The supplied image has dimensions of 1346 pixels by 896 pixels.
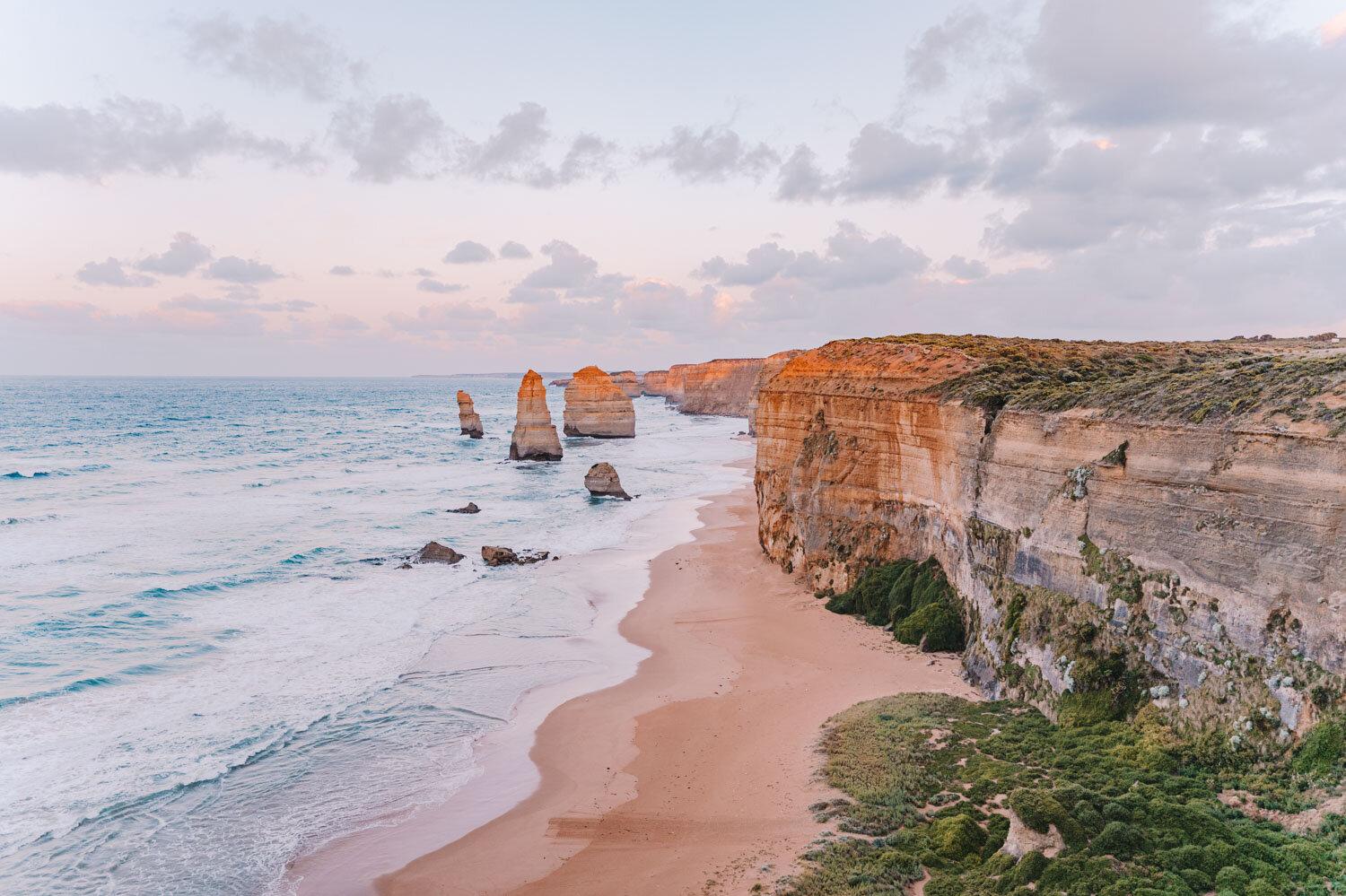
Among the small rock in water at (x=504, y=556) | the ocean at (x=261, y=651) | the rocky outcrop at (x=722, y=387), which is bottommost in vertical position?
the ocean at (x=261, y=651)

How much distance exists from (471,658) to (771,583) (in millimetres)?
11531

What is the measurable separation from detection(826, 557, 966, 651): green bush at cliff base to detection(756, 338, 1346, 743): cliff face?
23.9 inches

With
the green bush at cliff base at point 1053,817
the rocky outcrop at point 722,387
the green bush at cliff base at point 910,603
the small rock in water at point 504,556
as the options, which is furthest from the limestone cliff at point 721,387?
the green bush at cliff base at point 1053,817

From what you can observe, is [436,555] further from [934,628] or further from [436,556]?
[934,628]

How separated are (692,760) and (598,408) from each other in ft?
254

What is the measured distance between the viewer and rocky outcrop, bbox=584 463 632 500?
50281 mm

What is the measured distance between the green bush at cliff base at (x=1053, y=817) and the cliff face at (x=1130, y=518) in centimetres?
122

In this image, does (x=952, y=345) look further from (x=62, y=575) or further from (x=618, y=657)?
(x=62, y=575)

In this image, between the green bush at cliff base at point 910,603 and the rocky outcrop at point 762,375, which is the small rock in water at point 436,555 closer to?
the green bush at cliff base at point 910,603

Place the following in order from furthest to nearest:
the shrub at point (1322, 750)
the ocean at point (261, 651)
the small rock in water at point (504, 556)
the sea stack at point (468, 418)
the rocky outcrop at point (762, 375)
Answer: the sea stack at point (468, 418), the rocky outcrop at point (762, 375), the small rock in water at point (504, 556), the ocean at point (261, 651), the shrub at point (1322, 750)

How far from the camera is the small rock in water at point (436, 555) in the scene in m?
33.4

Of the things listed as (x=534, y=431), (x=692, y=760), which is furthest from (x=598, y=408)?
(x=692, y=760)

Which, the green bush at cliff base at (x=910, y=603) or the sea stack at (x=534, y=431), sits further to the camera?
the sea stack at (x=534, y=431)

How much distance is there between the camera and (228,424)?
110 m
